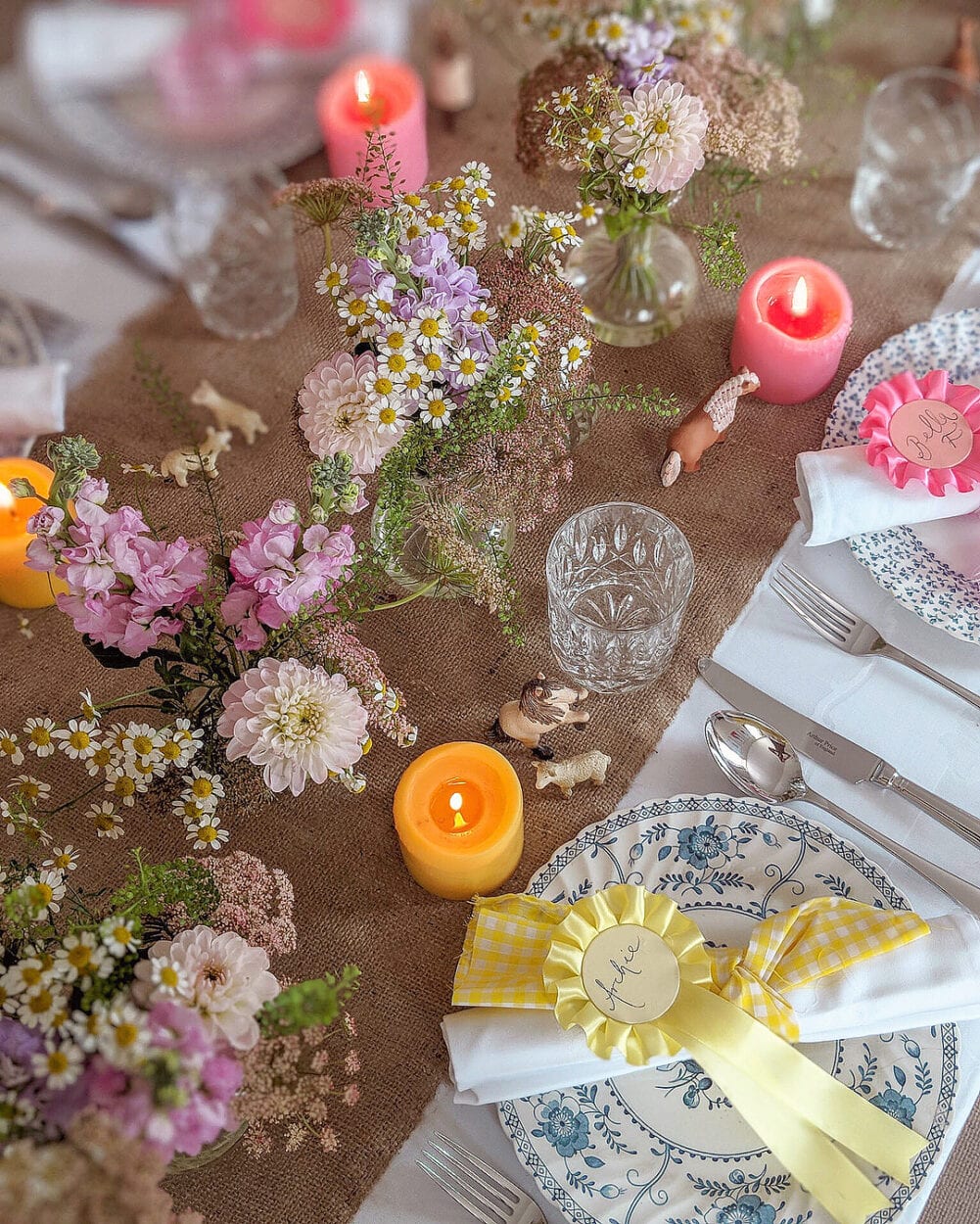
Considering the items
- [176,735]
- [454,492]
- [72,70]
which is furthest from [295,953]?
[72,70]

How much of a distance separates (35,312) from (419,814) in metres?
0.85

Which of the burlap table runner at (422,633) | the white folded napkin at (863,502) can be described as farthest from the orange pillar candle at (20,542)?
the white folded napkin at (863,502)

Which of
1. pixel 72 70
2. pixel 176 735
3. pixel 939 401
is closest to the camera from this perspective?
pixel 176 735

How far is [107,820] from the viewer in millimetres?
911

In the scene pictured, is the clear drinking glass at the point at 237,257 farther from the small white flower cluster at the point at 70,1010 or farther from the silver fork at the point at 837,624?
the small white flower cluster at the point at 70,1010

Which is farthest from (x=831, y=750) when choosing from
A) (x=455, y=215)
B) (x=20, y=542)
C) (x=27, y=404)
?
(x=27, y=404)

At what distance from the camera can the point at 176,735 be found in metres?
0.89

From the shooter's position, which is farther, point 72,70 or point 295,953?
point 72,70

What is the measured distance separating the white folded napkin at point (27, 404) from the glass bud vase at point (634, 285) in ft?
1.95

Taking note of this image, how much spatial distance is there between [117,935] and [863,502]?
79 cm

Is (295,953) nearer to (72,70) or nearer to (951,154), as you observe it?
(951,154)

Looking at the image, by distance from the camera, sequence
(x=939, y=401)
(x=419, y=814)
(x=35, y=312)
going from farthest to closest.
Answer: (x=35, y=312) → (x=939, y=401) → (x=419, y=814)

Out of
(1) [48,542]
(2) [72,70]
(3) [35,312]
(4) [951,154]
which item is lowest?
(2) [72,70]

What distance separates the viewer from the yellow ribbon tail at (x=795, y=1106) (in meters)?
0.86
